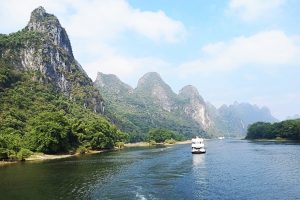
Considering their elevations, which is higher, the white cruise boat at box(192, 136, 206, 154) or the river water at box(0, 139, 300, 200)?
the white cruise boat at box(192, 136, 206, 154)

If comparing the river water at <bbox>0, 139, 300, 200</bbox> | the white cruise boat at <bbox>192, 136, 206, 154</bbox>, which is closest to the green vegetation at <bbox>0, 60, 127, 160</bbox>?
the river water at <bbox>0, 139, 300, 200</bbox>

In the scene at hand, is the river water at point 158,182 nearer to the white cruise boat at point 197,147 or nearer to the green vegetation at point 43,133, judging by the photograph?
the green vegetation at point 43,133

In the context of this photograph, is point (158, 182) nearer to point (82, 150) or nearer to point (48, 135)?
point (48, 135)

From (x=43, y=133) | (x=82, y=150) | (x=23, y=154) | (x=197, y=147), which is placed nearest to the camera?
(x=23, y=154)

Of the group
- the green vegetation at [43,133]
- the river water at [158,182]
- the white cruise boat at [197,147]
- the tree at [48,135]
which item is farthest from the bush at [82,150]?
the river water at [158,182]

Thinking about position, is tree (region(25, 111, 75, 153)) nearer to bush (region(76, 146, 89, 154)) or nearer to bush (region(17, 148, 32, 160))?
bush (region(76, 146, 89, 154))

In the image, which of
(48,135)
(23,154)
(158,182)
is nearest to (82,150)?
(48,135)

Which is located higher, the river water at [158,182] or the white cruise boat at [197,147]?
the white cruise boat at [197,147]

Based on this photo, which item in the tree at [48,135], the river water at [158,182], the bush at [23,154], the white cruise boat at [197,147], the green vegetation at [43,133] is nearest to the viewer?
the river water at [158,182]

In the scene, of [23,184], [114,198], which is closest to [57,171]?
[23,184]

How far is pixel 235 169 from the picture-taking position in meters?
94.3

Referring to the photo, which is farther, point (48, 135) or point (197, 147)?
point (197, 147)

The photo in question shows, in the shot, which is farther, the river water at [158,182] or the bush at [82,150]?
the bush at [82,150]

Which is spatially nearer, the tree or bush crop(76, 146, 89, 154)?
the tree
